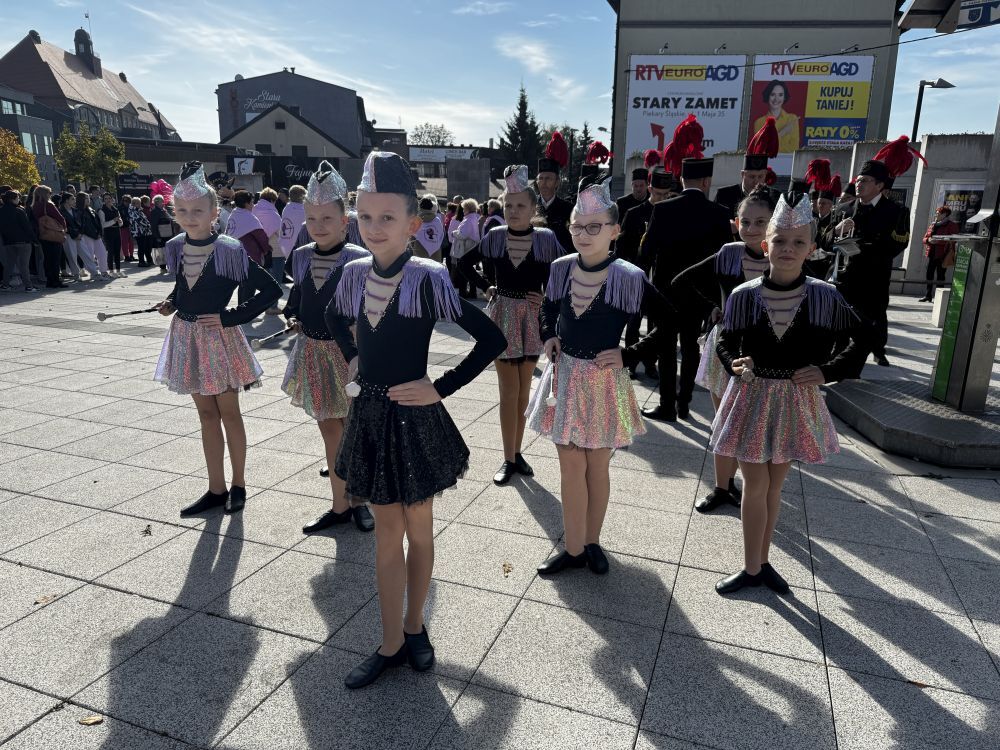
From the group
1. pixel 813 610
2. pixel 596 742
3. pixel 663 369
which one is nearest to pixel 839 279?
pixel 663 369

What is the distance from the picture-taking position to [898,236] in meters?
7.83

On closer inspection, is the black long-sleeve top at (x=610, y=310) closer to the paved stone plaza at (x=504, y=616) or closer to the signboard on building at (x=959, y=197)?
the paved stone plaza at (x=504, y=616)

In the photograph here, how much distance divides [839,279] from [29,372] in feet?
33.3

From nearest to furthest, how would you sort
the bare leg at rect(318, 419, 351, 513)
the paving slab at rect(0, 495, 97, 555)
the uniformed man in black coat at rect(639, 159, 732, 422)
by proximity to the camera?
the paving slab at rect(0, 495, 97, 555) < the bare leg at rect(318, 419, 351, 513) < the uniformed man in black coat at rect(639, 159, 732, 422)

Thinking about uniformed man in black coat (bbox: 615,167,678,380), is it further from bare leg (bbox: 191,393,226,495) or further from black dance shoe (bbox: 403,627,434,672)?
black dance shoe (bbox: 403,627,434,672)

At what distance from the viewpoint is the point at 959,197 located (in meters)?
16.2

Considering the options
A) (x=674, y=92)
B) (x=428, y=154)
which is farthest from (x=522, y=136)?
(x=674, y=92)

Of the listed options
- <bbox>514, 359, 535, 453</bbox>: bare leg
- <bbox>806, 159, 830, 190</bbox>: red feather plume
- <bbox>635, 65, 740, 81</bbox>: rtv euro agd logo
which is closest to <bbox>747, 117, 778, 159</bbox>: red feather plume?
<bbox>514, 359, 535, 453</bbox>: bare leg

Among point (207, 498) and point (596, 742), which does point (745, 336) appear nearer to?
point (596, 742)

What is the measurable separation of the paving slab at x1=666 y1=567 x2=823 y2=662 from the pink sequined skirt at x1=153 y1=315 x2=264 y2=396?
3.13 meters

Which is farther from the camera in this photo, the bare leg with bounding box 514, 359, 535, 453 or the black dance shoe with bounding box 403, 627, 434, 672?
the bare leg with bounding box 514, 359, 535, 453

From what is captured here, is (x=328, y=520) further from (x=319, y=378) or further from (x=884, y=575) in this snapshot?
(x=884, y=575)

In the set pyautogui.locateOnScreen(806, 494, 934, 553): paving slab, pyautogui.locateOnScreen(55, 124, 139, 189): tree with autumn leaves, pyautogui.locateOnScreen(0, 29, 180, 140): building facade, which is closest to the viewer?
pyautogui.locateOnScreen(806, 494, 934, 553): paving slab

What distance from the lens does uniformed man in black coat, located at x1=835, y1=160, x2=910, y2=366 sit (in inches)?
300
